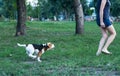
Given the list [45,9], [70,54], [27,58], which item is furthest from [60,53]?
[45,9]

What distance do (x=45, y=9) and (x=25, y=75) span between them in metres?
93.9

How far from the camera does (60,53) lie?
34.3 ft

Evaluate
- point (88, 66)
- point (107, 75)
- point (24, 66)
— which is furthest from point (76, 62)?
point (107, 75)

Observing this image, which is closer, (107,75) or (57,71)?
(107,75)

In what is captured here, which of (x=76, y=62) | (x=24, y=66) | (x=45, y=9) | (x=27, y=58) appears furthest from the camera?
(x=45, y=9)

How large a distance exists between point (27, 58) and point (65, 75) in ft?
10.4

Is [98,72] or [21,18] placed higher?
[21,18]

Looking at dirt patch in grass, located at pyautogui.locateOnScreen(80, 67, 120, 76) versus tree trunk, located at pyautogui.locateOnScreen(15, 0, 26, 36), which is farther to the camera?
tree trunk, located at pyautogui.locateOnScreen(15, 0, 26, 36)

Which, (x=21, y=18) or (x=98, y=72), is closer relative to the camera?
(x=98, y=72)

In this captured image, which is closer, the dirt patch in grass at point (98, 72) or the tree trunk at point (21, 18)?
the dirt patch in grass at point (98, 72)

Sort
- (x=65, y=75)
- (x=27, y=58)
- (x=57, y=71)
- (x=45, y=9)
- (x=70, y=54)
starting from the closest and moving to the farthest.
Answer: (x=65, y=75)
(x=57, y=71)
(x=27, y=58)
(x=70, y=54)
(x=45, y=9)

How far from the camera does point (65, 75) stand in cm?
634

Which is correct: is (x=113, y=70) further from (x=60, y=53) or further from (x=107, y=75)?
(x=60, y=53)

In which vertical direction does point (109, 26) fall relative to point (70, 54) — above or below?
above
